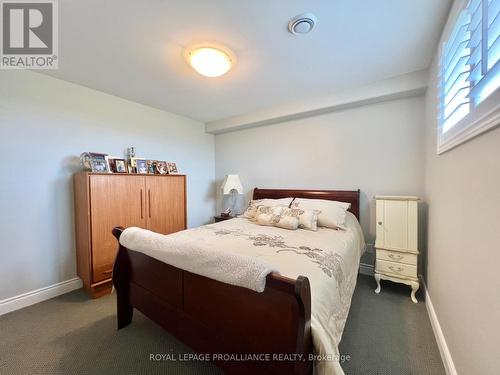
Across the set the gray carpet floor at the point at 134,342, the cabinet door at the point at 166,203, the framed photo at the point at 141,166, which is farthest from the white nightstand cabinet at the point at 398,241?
the framed photo at the point at 141,166

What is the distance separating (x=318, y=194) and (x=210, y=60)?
2.15 m

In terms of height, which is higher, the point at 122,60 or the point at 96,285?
the point at 122,60

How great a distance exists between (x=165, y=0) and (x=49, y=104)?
1.90 m

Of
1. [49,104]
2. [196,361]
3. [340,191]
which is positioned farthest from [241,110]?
[196,361]

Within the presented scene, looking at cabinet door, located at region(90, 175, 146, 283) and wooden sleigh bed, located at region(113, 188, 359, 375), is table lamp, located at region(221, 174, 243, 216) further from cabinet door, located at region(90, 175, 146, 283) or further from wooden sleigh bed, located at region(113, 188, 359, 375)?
wooden sleigh bed, located at region(113, 188, 359, 375)

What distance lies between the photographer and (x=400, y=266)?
2188mm

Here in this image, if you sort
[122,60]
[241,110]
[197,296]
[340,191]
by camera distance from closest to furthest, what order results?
1. [197,296]
2. [122,60]
3. [340,191]
4. [241,110]

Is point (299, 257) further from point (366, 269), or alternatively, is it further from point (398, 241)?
point (366, 269)

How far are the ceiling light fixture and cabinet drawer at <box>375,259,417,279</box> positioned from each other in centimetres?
258

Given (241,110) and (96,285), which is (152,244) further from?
(241,110)

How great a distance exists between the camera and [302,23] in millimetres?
1507

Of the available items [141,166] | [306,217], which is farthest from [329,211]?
[141,166]

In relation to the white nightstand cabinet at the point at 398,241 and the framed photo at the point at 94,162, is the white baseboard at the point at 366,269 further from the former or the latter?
the framed photo at the point at 94,162

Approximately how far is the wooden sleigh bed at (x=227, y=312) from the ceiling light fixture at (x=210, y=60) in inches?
62.6
